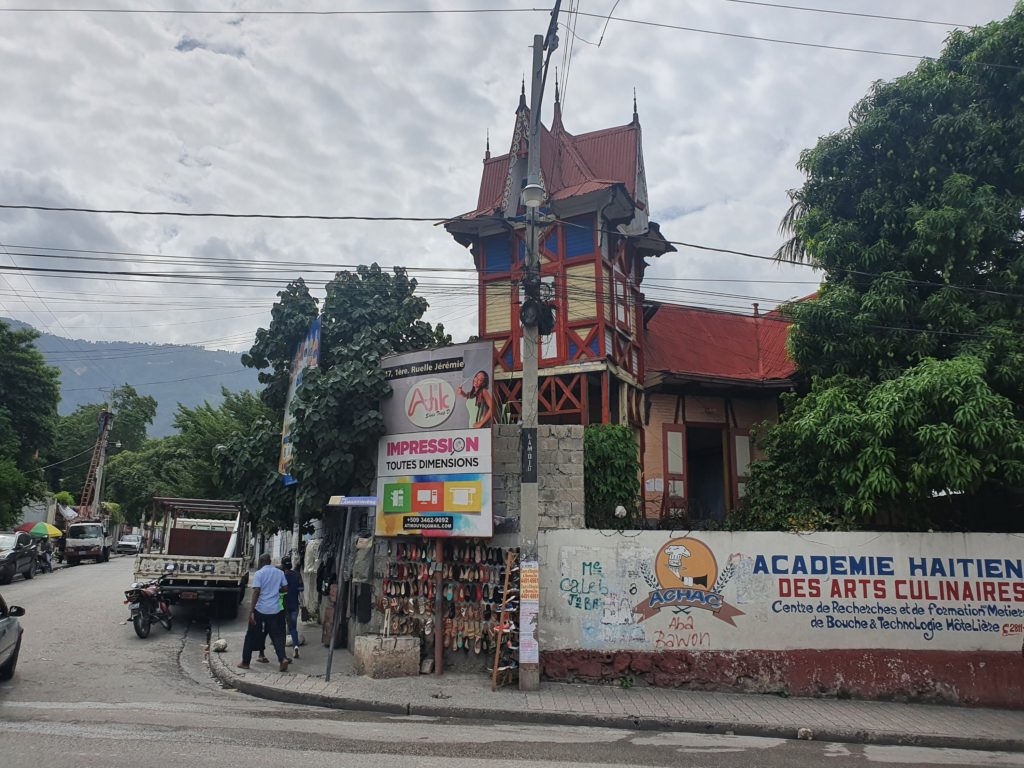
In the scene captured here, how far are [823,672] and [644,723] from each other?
2972mm

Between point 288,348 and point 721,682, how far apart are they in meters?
11.2

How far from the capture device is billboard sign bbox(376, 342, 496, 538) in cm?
1059

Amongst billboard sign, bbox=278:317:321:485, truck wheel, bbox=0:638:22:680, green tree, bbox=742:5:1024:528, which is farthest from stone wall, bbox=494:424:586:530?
truck wheel, bbox=0:638:22:680

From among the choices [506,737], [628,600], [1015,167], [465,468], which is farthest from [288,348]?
[1015,167]

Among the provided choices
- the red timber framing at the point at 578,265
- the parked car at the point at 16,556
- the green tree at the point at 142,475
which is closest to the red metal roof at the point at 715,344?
the red timber framing at the point at 578,265

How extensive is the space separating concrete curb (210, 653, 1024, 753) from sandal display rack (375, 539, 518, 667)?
145cm

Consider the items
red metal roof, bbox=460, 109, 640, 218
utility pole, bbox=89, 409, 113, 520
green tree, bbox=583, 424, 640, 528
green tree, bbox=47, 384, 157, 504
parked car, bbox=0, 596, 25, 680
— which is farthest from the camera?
green tree, bbox=47, 384, 157, 504

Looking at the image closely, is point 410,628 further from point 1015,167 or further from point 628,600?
point 1015,167

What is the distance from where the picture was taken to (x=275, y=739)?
714cm

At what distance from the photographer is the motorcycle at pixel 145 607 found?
13859 millimetres

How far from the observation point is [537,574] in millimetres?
9844

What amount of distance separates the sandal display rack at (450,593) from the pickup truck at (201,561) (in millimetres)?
6372

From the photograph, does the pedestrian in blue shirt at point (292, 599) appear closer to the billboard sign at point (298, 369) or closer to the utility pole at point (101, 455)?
the billboard sign at point (298, 369)

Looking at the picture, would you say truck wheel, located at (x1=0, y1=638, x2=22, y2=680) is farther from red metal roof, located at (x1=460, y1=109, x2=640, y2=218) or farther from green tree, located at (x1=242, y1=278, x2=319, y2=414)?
red metal roof, located at (x1=460, y1=109, x2=640, y2=218)
